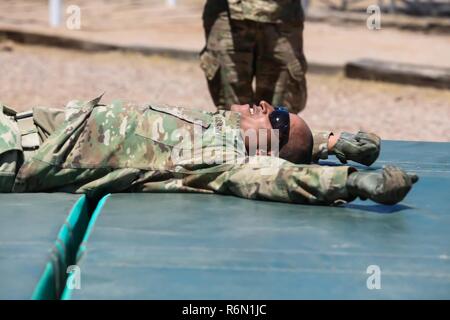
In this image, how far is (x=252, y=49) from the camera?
5.55 m

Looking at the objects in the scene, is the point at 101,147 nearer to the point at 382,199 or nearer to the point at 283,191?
the point at 283,191

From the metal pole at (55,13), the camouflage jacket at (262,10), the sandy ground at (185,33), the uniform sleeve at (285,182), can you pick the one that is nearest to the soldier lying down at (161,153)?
the uniform sleeve at (285,182)

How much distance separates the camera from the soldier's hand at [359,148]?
367cm

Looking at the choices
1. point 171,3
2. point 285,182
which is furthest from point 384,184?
point 171,3

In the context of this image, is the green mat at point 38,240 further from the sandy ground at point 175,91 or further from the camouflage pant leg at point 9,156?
the sandy ground at point 175,91

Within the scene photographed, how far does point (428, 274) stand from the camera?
104 inches

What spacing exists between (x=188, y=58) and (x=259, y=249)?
277 inches

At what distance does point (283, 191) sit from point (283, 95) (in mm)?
2442

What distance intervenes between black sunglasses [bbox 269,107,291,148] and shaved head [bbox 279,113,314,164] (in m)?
0.03

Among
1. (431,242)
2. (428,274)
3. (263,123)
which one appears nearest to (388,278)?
(428,274)

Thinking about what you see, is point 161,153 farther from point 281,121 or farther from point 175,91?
point 175,91

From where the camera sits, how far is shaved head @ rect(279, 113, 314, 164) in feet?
11.3

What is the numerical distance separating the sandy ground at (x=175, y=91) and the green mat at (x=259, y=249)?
13.6 ft

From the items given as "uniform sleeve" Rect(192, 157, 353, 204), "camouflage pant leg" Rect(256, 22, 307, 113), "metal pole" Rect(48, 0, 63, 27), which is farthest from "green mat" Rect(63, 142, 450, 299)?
"metal pole" Rect(48, 0, 63, 27)
